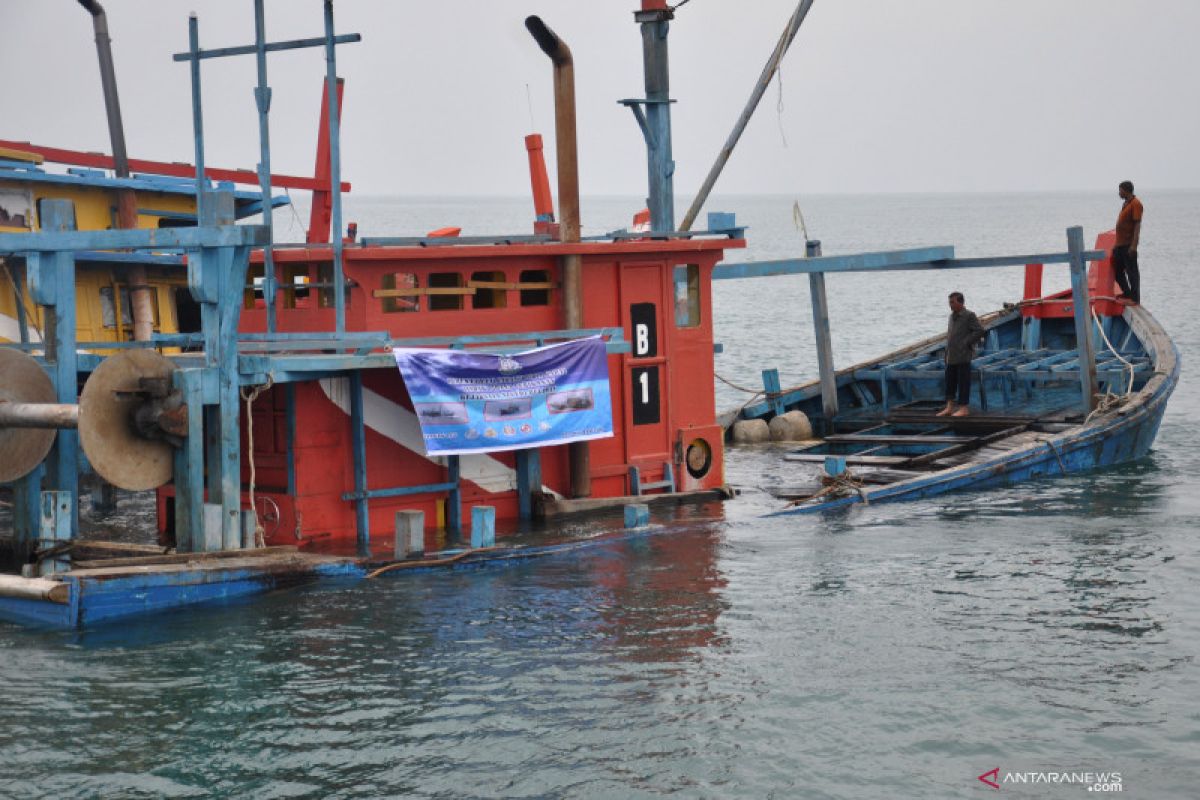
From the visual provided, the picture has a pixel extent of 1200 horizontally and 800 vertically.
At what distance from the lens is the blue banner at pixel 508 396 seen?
17750 mm

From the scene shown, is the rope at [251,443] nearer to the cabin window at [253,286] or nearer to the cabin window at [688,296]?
the cabin window at [253,286]

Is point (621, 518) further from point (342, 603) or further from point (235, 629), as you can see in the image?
point (235, 629)

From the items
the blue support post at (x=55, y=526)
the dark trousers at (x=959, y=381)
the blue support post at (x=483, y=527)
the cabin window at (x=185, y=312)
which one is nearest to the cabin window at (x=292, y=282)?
the blue support post at (x=483, y=527)

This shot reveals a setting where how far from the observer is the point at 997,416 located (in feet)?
85.6

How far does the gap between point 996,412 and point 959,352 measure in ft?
8.27

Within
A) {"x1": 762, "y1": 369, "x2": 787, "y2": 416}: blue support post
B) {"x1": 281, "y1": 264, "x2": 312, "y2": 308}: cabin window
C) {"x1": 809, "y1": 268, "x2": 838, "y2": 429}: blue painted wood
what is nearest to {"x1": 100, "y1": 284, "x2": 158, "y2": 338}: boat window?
{"x1": 281, "y1": 264, "x2": 312, "y2": 308}: cabin window

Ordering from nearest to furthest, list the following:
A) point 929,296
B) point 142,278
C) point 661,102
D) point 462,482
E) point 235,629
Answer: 1. point 235,629
2. point 462,482
3. point 661,102
4. point 142,278
5. point 929,296

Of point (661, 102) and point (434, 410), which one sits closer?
point (434, 410)

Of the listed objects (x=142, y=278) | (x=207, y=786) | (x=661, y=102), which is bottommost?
(x=207, y=786)

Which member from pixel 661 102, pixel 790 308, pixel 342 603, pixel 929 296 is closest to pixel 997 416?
pixel 661 102

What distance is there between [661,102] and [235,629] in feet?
36.3

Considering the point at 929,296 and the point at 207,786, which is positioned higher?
the point at 929,296

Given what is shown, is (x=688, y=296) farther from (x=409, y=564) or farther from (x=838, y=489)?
(x=409, y=564)

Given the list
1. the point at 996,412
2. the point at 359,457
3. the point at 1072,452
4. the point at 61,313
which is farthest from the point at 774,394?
the point at 61,313
